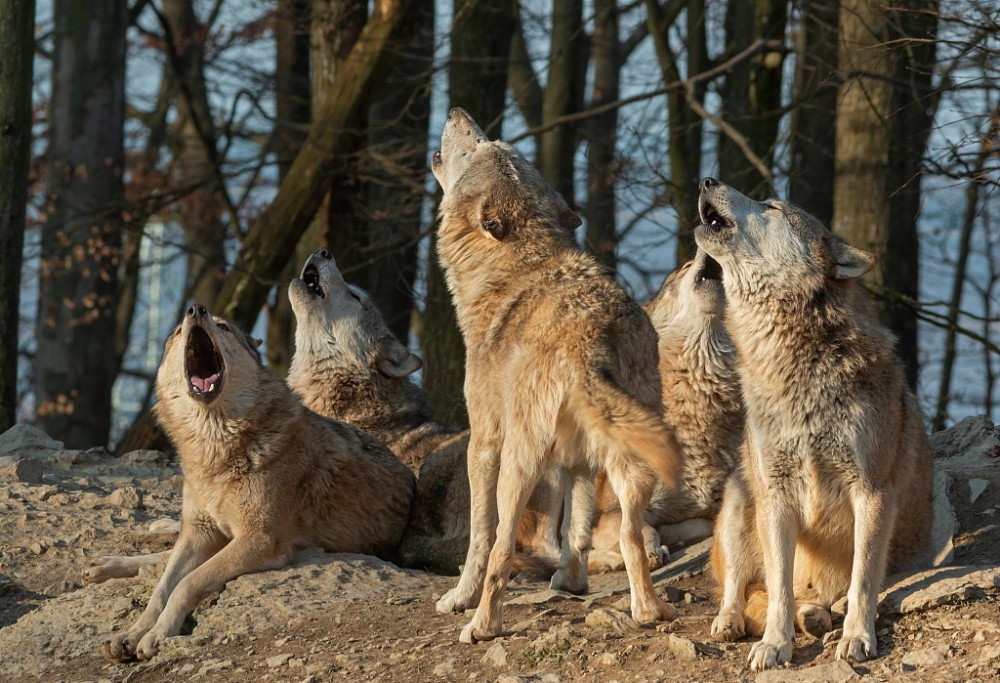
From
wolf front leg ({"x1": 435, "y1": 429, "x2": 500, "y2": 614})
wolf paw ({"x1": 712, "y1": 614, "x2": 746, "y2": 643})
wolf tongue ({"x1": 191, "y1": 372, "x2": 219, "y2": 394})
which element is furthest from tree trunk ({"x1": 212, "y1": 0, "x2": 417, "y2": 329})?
wolf paw ({"x1": 712, "y1": 614, "x2": 746, "y2": 643})

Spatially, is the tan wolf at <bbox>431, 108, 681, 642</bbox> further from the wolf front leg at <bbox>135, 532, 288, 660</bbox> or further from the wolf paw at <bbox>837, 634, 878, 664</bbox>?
the wolf front leg at <bbox>135, 532, 288, 660</bbox>

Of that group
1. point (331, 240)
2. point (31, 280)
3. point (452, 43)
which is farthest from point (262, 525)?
point (31, 280)

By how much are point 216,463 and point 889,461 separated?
3.93 meters

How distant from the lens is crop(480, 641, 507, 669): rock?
4.85 metres

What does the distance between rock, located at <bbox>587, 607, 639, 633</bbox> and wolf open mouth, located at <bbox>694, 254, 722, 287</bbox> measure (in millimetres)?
2957

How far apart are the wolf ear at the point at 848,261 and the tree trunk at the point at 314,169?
287 inches

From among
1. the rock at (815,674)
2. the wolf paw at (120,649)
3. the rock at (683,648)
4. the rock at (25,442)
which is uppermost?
the rock at (25,442)

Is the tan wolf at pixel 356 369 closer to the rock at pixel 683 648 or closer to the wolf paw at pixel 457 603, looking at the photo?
the wolf paw at pixel 457 603

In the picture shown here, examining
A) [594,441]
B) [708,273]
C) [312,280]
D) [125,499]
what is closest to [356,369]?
[312,280]

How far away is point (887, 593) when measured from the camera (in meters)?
5.07

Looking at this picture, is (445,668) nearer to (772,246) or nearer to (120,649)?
(120,649)

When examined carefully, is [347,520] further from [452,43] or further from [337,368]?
[452,43]

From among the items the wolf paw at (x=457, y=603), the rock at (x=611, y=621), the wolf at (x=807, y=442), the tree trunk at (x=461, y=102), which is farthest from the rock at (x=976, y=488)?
the tree trunk at (x=461, y=102)

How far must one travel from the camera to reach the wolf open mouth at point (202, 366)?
6.50 metres
